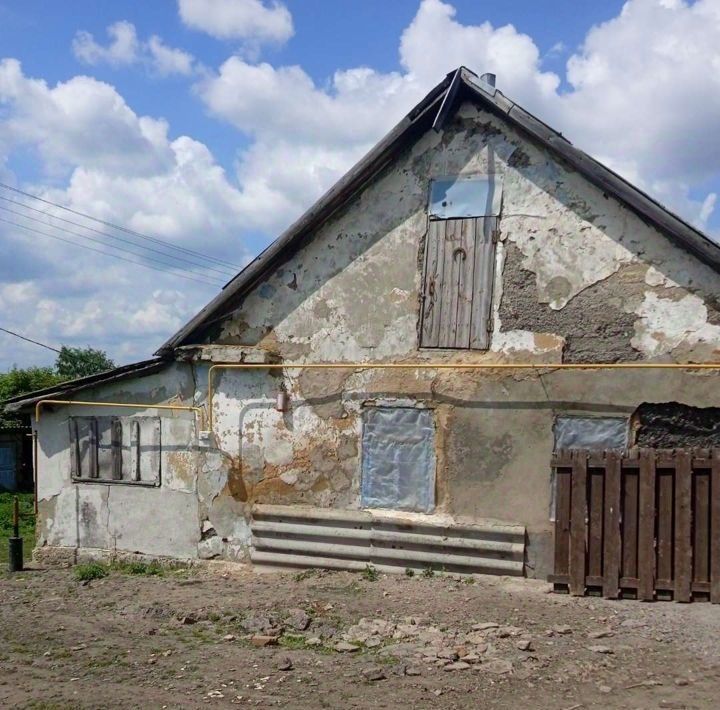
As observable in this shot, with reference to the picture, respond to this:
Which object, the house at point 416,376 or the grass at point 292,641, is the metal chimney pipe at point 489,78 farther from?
the grass at point 292,641

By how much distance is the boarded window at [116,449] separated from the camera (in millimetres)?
10547

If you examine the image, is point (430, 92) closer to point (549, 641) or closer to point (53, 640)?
point (549, 641)

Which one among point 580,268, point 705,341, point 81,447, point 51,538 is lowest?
point 51,538

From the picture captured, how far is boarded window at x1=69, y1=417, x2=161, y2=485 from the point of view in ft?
34.6

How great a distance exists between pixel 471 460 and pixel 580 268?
2.44m

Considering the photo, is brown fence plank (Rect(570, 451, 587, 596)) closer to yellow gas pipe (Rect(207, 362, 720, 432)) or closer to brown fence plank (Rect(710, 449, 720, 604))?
yellow gas pipe (Rect(207, 362, 720, 432))

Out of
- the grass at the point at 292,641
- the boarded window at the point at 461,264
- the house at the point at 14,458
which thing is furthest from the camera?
the house at the point at 14,458

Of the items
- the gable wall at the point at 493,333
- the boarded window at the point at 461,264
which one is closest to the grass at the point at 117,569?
the gable wall at the point at 493,333

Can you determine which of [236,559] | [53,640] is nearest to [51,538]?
[236,559]

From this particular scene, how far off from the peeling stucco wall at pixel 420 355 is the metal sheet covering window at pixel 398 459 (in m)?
0.12

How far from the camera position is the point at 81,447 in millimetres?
10930

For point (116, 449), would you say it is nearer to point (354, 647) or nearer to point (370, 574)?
point (370, 574)

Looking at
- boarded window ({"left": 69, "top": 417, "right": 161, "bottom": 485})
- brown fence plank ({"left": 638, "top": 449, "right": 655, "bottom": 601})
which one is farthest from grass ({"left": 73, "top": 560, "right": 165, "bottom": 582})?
brown fence plank ({"left": 638, "top": 449, "right": 655, "bottom": 601})

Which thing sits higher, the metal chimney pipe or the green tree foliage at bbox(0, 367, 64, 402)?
the metal chimney pipe
